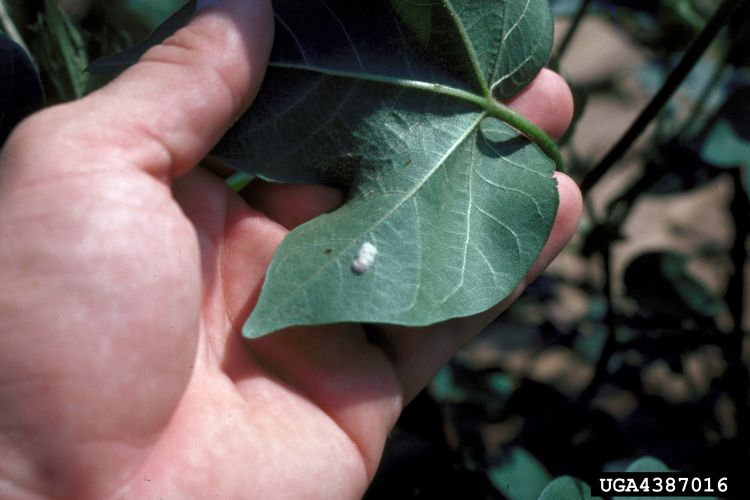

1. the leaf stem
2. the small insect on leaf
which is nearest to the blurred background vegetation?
the leaf stem

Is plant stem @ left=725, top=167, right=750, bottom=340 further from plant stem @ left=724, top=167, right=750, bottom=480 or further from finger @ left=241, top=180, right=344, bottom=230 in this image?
finger @ left=241, top=180, right=344, bottom=230

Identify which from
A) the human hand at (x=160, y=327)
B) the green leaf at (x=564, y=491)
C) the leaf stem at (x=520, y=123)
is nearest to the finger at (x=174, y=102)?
the human hand at (x=160, y=327)

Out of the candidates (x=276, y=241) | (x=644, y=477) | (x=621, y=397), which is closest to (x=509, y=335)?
(x=621, y=397)

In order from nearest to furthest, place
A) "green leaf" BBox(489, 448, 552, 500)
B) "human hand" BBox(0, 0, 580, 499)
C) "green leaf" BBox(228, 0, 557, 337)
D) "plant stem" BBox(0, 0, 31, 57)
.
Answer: "human hand" BBox(0, 0, 580, 499)
"green leaf" BBox(228, 0, 557, 337)
"plant stem" BBox(0, 0, 31, 57)
"green leaf" BBox(489, 448, 552, 500)

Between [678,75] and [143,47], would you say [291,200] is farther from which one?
[678,75]

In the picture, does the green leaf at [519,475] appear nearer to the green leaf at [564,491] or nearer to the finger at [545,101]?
the green leaf at [564,491]

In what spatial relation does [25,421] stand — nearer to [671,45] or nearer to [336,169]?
[336,169]
